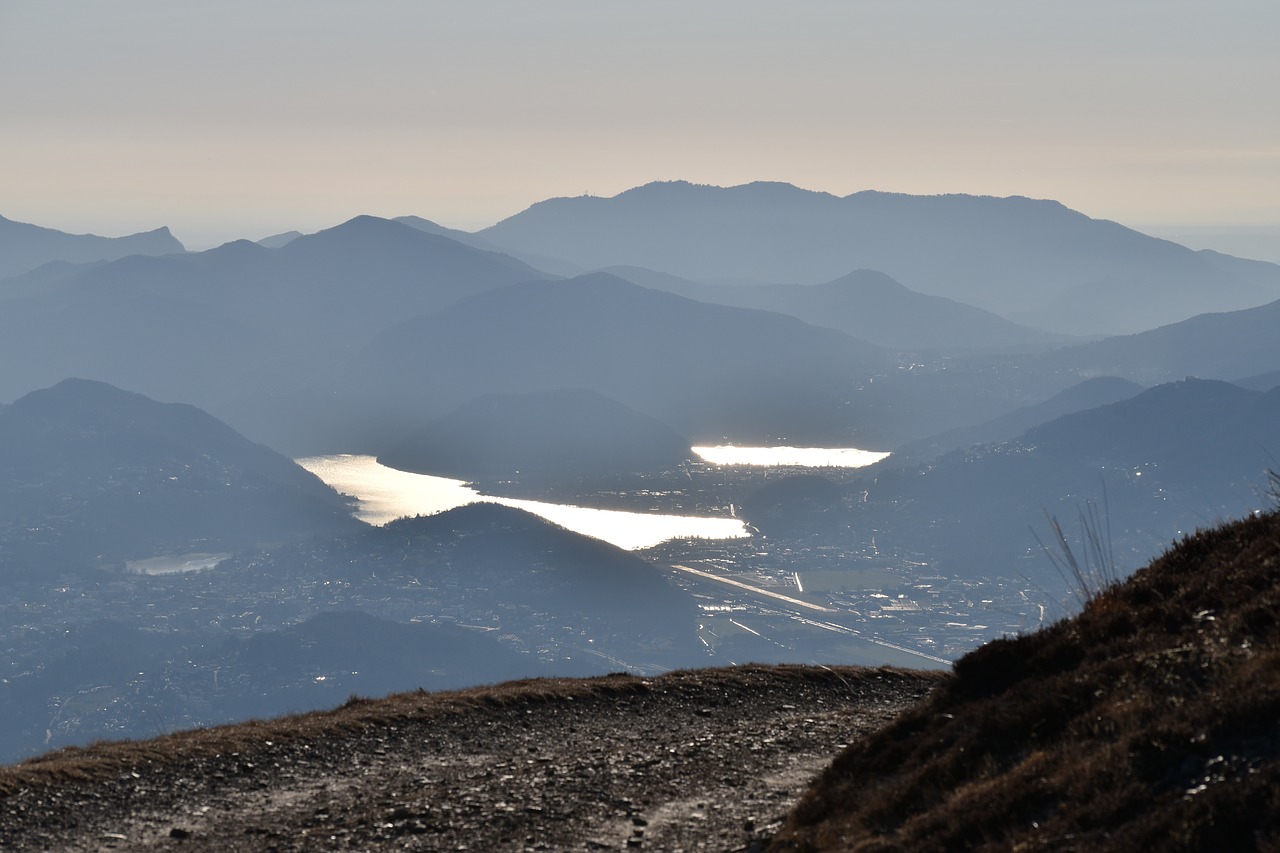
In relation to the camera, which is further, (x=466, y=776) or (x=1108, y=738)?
(x=466, y=776)

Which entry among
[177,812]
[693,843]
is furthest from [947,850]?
[177,812]

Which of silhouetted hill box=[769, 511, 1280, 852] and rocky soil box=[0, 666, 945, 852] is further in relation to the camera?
rocky soil box=[0, 666, 945, 852]

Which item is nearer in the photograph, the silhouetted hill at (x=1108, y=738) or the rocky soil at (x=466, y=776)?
the silhouetted hill at (x=1108, y=738)

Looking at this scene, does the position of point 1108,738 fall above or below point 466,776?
above

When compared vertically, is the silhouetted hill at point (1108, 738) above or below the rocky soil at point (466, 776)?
above
